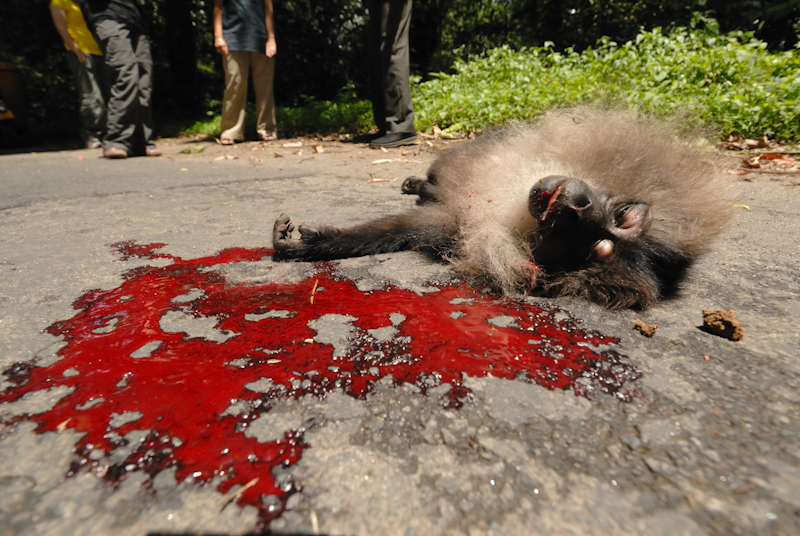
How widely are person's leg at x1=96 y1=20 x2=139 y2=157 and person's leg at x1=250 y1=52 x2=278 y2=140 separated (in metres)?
1.77

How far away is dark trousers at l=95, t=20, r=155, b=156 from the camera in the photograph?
512 centimetres

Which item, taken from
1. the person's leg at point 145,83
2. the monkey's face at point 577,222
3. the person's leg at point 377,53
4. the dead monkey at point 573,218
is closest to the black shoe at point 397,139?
the person's leg at point 377,53

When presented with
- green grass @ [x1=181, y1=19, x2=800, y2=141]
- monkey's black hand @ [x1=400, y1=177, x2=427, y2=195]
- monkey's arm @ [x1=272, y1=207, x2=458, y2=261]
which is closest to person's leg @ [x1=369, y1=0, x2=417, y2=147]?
green grass @ [x1=181, y1=19, x2=800, y2=141]

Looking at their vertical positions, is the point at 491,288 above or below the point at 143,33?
below

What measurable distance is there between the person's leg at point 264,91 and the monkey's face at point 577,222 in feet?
19.9

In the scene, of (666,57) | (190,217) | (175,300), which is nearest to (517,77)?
(666,57)

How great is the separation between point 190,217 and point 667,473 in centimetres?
280

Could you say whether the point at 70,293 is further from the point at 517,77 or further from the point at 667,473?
the point at 517,77

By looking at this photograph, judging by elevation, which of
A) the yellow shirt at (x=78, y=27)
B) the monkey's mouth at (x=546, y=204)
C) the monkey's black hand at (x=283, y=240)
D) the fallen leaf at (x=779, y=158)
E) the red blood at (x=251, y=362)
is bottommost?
the red blood at (x=251, y=362)

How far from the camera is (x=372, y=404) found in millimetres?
1120

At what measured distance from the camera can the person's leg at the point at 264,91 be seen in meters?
6.75

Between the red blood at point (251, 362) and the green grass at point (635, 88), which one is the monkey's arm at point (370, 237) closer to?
the red blood at point (251, 362)

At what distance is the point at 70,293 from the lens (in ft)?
5.71

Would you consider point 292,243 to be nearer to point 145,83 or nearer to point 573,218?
point 573,218
